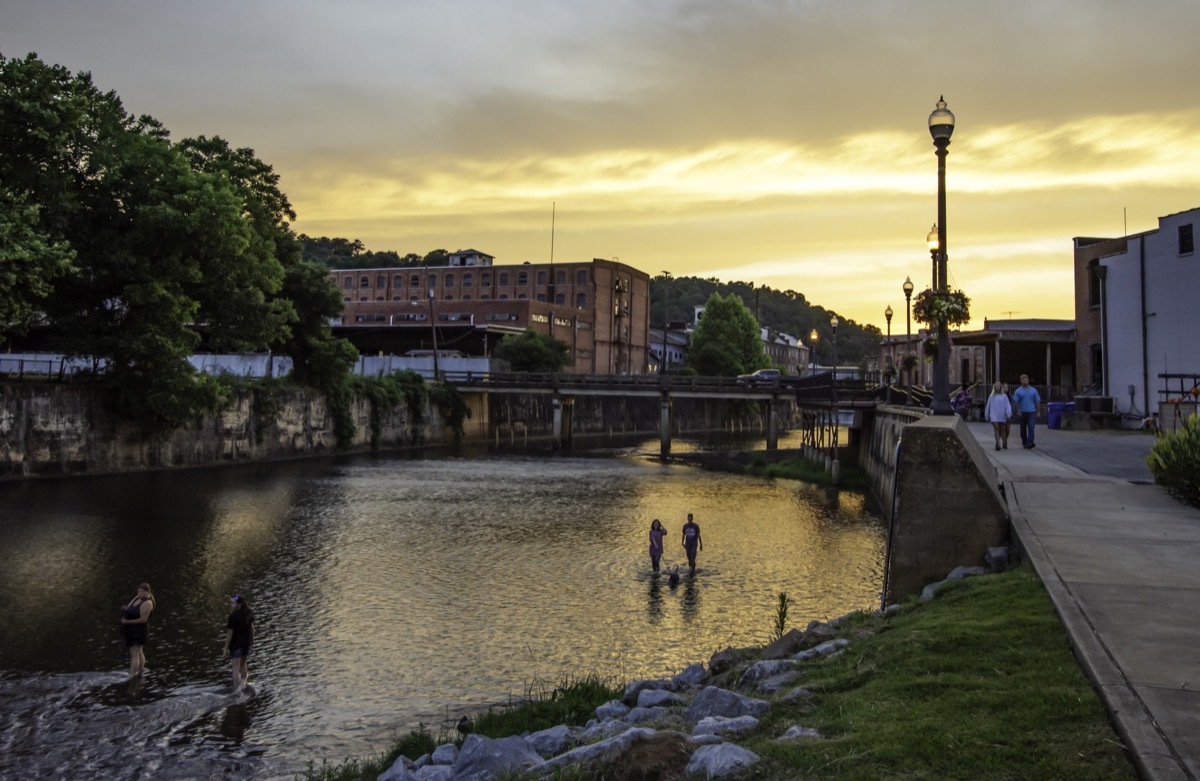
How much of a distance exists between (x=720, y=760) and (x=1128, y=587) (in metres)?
5.79

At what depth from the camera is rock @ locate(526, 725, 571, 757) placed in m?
8.30

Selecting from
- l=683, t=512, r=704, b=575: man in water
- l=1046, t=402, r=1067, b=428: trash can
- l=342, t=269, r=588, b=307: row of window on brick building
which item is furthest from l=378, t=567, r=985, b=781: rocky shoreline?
l=342, t=269, r=588, b=307: row of window on brick building

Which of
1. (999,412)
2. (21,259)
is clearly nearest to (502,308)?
(21,259)

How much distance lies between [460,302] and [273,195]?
44.6 m

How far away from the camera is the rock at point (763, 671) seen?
9.45m

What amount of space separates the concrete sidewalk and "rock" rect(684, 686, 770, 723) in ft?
8.48

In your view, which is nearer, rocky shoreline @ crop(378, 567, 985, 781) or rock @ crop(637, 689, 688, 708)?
rocky shoreline @ crop(378, 567, 985, 781)

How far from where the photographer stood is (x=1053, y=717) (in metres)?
6.13

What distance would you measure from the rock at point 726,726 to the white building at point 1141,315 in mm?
29060

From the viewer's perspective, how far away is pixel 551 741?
851 centimetres

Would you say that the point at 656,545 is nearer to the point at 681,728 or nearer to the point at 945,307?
the point at 945,307

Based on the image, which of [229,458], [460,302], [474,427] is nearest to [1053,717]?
[229,458]

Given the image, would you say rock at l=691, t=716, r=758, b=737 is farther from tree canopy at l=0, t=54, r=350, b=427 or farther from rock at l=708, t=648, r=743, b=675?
tree canopy at l=0, t=54, r=350, b=427

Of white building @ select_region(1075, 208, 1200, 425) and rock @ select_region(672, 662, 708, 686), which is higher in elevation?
white building @ select_region(1075, 208, 1200, 425)
